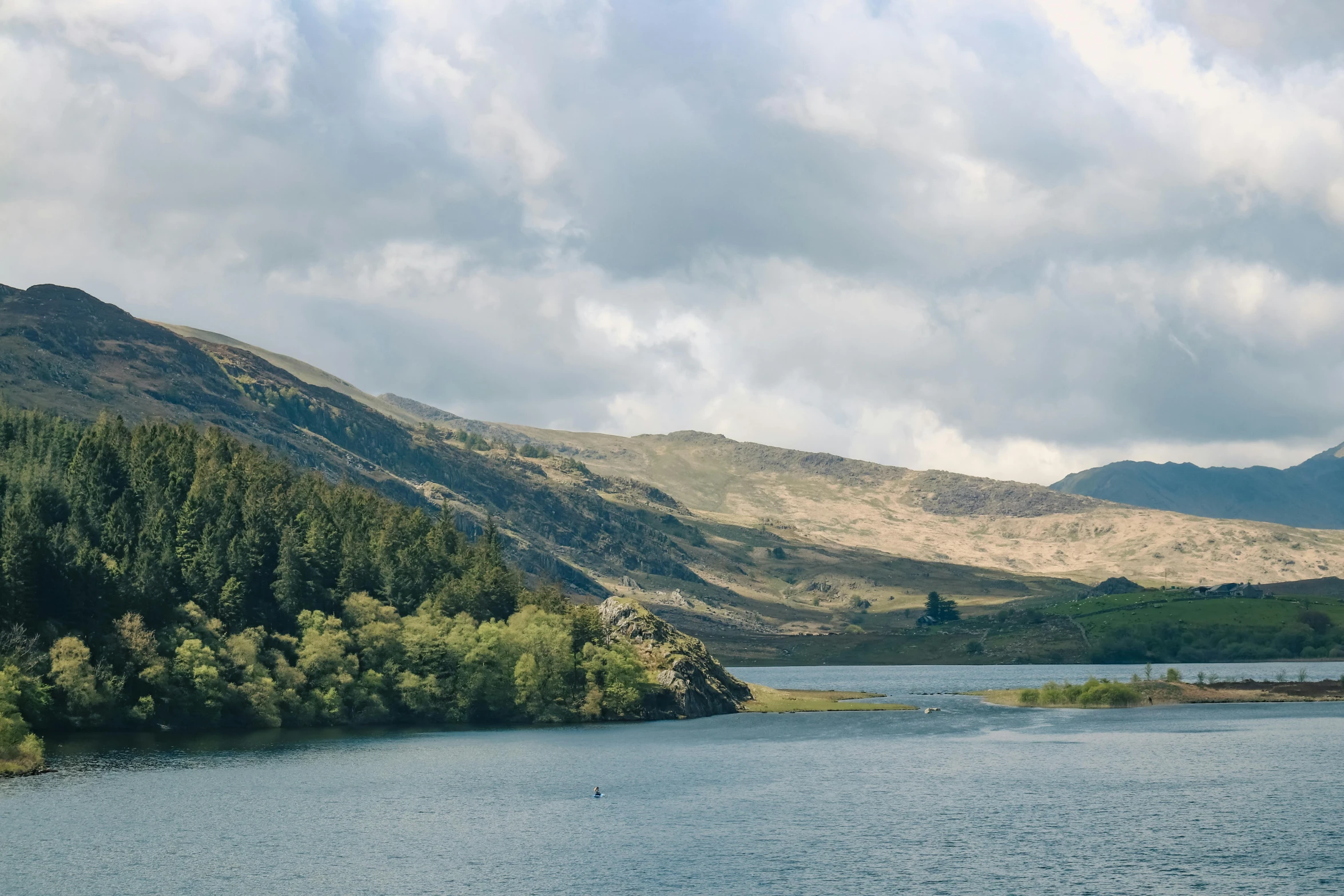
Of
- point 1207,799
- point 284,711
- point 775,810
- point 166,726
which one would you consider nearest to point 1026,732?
point 1207,799

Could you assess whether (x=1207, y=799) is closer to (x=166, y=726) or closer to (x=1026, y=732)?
(x=1026, y=732)

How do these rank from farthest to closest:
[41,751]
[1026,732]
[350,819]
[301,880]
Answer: [1026,732] < [41,751] < [350,819] < [301,880]

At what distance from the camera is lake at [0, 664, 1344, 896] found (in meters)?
90.4

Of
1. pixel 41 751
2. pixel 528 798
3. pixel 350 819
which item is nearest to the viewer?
pixel 350 819

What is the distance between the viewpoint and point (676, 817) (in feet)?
380

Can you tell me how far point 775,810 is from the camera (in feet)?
392

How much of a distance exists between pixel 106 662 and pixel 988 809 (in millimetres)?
117644

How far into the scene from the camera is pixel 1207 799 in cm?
11912

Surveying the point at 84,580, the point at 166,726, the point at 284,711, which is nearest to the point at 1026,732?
the point at 284,711

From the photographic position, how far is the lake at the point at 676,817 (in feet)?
297

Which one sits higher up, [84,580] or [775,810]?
[84,580]

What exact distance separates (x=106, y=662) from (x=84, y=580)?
14739mm

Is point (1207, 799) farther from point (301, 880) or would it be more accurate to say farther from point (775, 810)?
point (301, 880)

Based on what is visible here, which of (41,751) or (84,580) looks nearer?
(41,751)
